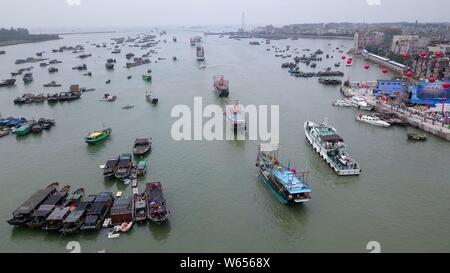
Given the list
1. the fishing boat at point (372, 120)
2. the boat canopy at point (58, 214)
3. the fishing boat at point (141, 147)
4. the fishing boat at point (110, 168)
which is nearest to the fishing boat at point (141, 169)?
the fishing boat at point (110, 168)

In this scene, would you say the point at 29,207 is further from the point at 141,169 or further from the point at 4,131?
the point at 4,131

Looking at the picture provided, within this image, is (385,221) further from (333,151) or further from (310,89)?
(310,89)

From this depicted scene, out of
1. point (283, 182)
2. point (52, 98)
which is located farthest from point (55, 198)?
point (52, 98)

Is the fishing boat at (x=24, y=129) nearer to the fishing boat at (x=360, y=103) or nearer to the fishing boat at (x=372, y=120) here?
the fishing boat at (x=372, y=120)

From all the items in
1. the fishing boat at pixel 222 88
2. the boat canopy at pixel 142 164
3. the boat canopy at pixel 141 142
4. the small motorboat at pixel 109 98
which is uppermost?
the fishing boat at pixel 222 88

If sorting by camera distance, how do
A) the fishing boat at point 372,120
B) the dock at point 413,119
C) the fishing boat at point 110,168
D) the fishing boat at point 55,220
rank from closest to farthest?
the fishing boat at point 55,220 < the fishing boat at point 110,168 < the dock at point 413,119 < the fishing boat at point 372,120

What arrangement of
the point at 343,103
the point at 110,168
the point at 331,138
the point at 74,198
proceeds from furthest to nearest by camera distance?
the point at 343,103 → the point at 331,138 → the point at 110,168 → the point at 74,198

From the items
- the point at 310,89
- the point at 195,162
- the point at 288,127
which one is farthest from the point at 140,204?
the point at 310,89

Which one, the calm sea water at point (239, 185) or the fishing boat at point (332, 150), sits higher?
the fishing boat at point (332, 150)

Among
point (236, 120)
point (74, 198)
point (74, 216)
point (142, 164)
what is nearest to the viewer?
point (74, 216)
